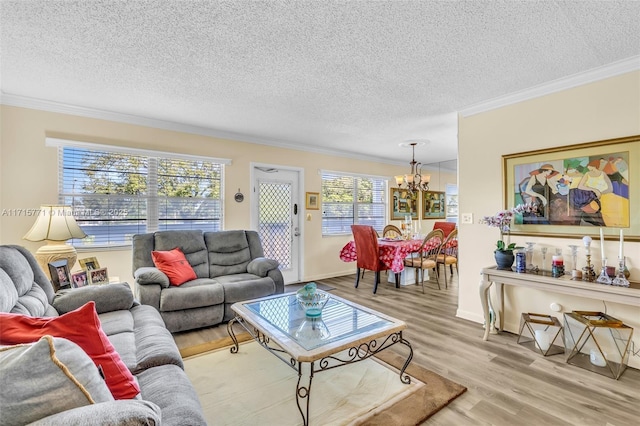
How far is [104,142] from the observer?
3.53 metres

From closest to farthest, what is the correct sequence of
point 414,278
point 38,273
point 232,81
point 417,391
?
point 417,391 → point 38,273 → point 232,81 → point 414,278

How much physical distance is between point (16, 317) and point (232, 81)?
226 cm

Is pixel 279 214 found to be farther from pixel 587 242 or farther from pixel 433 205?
pixel 433 205

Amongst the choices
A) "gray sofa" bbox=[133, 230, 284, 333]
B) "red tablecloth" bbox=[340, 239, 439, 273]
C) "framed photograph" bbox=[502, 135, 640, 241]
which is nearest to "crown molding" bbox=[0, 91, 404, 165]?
"gray sofa" bbox=[133, 230, 284, 333]

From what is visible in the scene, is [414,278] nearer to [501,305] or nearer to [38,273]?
[501,305]

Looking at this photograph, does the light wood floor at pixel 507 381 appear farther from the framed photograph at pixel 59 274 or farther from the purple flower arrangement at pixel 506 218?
the framed photograph at pixel 59 274

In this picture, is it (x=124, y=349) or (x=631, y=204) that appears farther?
(x=631, y=204)

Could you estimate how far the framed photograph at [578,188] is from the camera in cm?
243

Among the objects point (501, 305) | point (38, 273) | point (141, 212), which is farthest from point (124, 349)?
point (501, 305)

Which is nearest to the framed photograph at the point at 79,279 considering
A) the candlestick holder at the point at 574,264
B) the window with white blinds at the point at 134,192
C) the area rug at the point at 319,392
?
the window with white blinds at the point at 134,192

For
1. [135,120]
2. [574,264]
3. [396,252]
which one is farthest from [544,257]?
[135,120]

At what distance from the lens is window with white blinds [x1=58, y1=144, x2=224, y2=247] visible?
11.2 ft

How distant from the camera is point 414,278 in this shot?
17.0 feet

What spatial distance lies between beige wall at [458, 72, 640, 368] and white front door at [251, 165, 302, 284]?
8.87 ft
